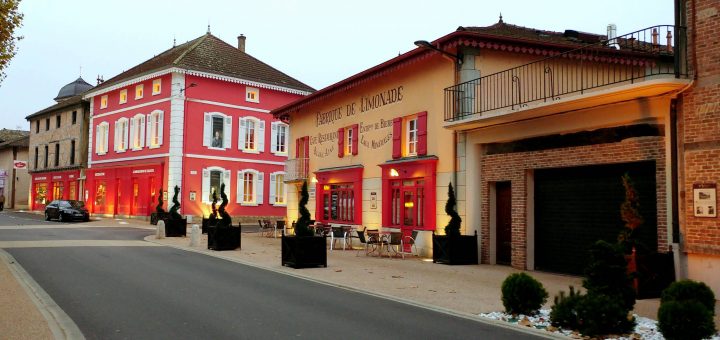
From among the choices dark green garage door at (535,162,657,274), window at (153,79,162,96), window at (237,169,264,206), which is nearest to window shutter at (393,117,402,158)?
dark green garage door at (535,162,657,274)

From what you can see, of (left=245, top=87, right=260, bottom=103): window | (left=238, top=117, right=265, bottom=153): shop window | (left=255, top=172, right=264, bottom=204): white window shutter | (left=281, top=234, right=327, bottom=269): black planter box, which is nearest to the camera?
(left=281, top=234, right=327, bottom=269): black planter box

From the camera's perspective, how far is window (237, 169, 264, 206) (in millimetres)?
37688

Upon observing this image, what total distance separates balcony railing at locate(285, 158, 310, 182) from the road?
11513 mm

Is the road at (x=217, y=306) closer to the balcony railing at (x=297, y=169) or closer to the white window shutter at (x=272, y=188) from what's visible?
the balcony railing at (x=297, y=169)

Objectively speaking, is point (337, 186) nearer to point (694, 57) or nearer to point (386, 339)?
point (694, 57)

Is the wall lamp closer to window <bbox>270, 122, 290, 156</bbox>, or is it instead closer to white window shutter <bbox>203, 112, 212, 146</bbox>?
white window shutter <bbox>203, 112, 212, 146</bbox>

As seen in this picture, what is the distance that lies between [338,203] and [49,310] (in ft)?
51.2

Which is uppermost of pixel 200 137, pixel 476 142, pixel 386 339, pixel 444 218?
pixel 200 137

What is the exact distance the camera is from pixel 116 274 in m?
12.6

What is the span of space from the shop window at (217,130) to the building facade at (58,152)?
1421cm

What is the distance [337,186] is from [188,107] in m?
15.5

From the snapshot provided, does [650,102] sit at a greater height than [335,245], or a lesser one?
greater

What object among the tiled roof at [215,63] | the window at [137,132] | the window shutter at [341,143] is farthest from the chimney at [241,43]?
the window shutter at [341,143]

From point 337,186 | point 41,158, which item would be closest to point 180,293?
point 337,186
